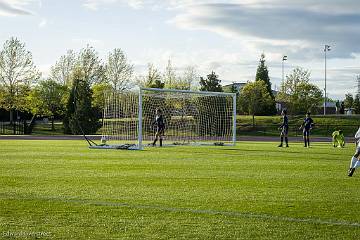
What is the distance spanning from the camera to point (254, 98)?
67312mm

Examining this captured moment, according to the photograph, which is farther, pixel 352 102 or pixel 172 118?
pixel 352 102

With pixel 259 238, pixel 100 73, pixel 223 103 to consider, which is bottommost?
pixel 259 238

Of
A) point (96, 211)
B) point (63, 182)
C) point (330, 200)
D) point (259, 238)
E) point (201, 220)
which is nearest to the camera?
point (259, 238)

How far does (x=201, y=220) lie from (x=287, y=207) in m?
1.95

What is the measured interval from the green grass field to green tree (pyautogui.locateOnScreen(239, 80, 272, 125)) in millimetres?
51135

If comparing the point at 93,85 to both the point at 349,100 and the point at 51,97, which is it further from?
the point at 349,100

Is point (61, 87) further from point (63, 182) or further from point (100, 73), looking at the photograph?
point (63, 182)

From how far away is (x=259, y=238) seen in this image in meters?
7.28

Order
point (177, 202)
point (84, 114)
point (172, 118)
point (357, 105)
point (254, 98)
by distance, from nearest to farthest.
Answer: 1. point (177, 202)
2. point (172, 118)
3. point (84, 114)
4. point (254, 98)
5. point (357, 105)

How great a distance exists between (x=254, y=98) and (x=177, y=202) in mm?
58348

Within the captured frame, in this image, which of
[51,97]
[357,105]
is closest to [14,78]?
[51,97]

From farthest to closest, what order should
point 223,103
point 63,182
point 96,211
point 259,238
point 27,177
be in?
point 223,103 < point 27,177 < point 63,182 < point 96,211 < point 259,238

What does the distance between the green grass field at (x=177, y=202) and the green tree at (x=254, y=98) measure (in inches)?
2013

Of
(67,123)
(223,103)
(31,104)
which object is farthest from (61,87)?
(223,103)
